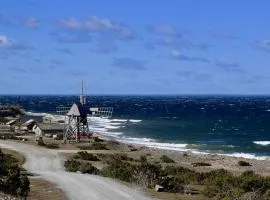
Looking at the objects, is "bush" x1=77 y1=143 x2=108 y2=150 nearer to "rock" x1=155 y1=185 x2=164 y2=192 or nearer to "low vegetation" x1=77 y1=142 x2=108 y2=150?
"low vegetation" x1=77 y1=142 x2=108 y2=150

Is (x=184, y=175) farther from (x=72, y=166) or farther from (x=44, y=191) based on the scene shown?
(x=44, y=191)

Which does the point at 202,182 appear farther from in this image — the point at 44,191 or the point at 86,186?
the point at 44,191

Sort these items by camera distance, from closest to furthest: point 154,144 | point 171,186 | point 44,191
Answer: point 44,191, point 171,186, point 154,144

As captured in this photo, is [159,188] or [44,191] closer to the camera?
[44,191]

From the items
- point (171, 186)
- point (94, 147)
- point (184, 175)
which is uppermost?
point (171, 186)

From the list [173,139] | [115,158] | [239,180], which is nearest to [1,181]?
[239,180]

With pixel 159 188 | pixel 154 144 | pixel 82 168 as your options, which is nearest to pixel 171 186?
pixel 159 188

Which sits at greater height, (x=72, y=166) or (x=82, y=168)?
(x=82, y=168)

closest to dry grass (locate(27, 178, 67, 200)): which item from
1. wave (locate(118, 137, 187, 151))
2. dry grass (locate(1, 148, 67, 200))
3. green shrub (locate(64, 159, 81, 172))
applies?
dry grass (locate(1, 148, 67, 200))

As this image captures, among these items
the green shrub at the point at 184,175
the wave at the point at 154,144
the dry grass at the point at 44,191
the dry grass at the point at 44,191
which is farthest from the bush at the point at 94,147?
the dry grass at the point at 44,191

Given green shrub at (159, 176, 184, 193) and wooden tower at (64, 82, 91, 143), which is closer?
green shrub at (159, 176, 184, 193)

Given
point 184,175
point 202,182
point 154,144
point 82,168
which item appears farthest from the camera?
point 154,144

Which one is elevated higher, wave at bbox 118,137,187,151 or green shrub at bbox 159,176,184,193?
green shrub at bbox 159,176,184,193
